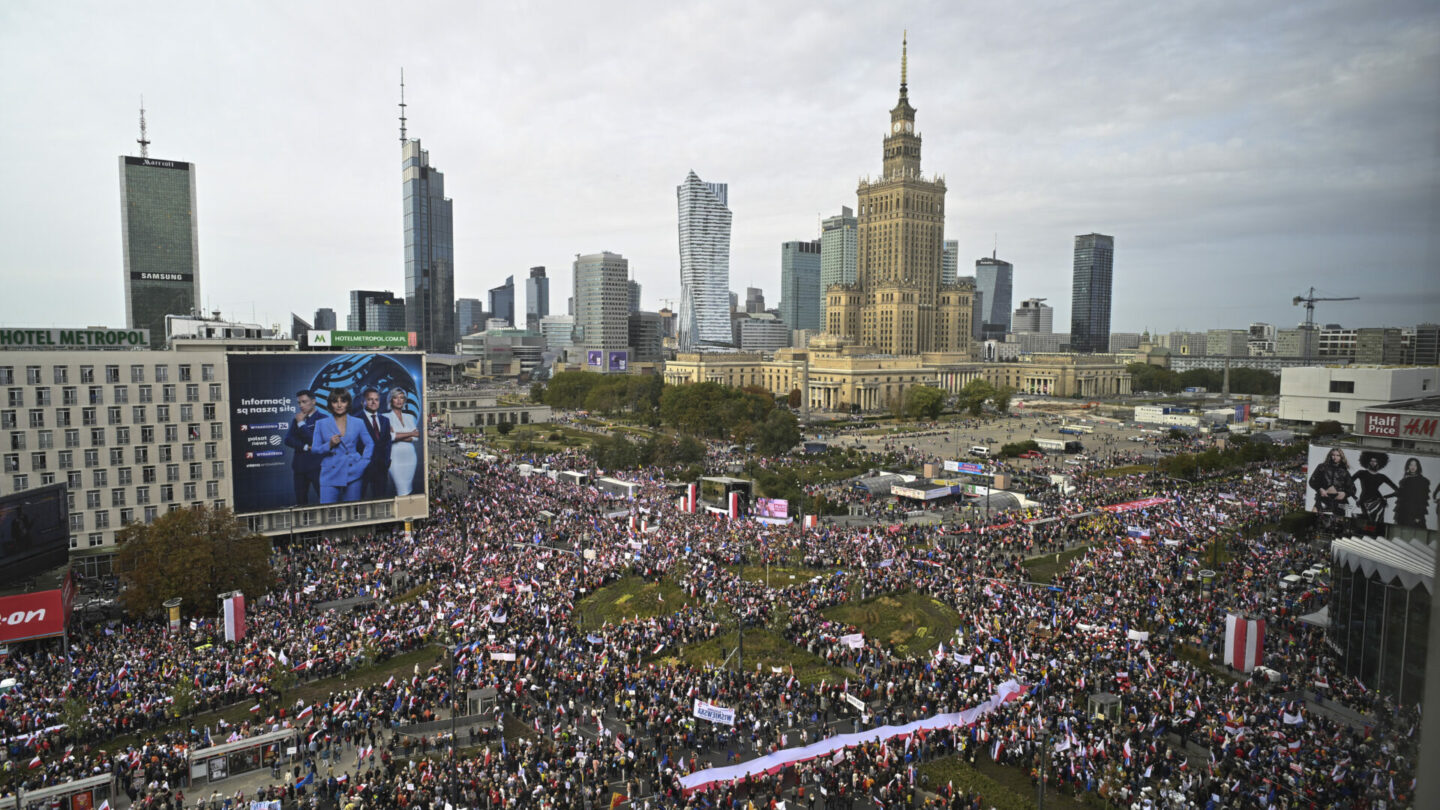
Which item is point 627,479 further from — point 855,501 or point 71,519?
point 71,519

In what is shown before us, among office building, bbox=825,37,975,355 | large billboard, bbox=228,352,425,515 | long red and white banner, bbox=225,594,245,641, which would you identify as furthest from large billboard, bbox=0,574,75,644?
office building, bbox=825,37,975,355

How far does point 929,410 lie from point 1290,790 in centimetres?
9586

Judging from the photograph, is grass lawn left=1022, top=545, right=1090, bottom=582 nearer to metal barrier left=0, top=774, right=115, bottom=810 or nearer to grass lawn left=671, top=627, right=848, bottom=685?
grass lawn left=671, top=627, right=848, bottom=685

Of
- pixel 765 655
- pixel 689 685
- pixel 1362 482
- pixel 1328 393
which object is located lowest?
pixel 765 655

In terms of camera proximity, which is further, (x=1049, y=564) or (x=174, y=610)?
(x=1049, y=564)

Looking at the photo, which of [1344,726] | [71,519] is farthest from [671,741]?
[71,519]

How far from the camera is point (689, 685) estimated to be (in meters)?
23.6

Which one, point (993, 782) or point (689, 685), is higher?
point (689, 685)

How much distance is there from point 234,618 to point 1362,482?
4010 cm

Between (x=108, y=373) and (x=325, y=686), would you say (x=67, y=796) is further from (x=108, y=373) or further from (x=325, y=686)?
(x=108, y=373)

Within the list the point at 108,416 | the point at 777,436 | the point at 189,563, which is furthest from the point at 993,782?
the point at 777,436

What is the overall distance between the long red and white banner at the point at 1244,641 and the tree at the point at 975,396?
309ft

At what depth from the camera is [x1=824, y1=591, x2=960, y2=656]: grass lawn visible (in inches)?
1114

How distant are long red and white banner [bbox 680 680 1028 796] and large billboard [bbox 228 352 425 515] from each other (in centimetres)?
3001
